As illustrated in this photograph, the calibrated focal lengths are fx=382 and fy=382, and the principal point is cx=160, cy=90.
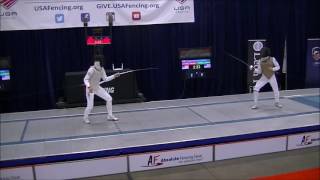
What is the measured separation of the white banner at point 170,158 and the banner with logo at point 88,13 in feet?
10.3

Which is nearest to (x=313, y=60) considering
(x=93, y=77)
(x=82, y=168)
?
(x=93, y=77)

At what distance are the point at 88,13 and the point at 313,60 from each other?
4.86 meters

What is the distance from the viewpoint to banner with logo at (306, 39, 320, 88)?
8.24 metres

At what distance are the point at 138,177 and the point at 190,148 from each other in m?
0.79

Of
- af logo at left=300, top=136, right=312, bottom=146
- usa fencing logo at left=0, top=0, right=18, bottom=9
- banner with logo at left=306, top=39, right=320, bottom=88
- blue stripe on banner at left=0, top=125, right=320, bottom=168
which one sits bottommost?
af logo at left=300, top=136, right=312, bottom=146

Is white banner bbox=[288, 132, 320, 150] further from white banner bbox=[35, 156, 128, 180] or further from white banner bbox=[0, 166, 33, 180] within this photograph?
white banner bbox=[0, 166, 33, 180]

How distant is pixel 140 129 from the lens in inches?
215

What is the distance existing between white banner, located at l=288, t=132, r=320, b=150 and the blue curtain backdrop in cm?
287

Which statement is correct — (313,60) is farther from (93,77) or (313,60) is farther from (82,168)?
(82,168)

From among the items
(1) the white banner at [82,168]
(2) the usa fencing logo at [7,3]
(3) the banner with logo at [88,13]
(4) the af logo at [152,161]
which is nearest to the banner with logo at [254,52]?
(3) the banner with logo at [88,13]

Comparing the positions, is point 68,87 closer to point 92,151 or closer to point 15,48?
point 15,48

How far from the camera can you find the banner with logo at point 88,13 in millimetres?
6566

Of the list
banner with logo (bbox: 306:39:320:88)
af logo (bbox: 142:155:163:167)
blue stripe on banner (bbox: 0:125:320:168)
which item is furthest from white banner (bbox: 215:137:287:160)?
banner with logo (bbox: 306:39:320:88)

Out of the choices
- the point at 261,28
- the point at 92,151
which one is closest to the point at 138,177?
the point at 92,151
